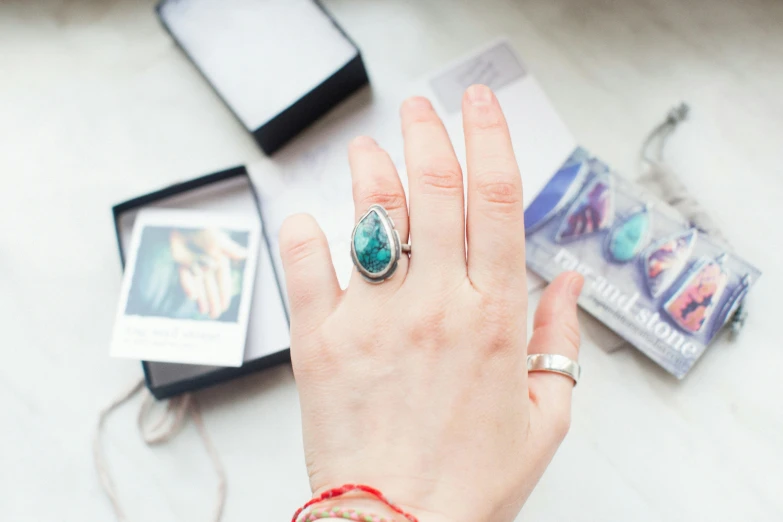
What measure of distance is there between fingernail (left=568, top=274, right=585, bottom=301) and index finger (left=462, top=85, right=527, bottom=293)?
0.13m

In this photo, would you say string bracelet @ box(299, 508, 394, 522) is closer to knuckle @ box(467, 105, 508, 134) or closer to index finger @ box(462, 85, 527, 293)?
index finger @ box(462, 85, 527, 293)

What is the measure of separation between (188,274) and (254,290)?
0.28ft

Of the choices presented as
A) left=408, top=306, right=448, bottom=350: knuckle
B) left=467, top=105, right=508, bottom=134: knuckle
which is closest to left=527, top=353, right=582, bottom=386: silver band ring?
left=408, top=306, right=448, bottom=350: knuckle

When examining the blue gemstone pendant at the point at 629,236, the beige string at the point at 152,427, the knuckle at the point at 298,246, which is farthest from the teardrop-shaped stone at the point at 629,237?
the beige string at the point at 152,427

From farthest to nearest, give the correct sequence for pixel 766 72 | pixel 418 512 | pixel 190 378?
pixel 766 72 < pixel 190 378 < pixel 418 512

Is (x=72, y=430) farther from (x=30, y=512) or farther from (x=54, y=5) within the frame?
(x=54, y=5)

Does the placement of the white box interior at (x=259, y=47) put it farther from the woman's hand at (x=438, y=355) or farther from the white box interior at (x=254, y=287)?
the woman's hand at (x=438, y=355)

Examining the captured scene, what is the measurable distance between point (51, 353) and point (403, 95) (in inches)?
22.6

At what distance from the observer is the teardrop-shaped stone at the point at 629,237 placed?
0.72 metres

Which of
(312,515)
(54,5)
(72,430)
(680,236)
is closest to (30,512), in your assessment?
(72,430)

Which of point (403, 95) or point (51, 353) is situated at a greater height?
point (403, 95)

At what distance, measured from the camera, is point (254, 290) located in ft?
2.40

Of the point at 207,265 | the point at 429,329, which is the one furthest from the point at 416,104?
the point at 207,265

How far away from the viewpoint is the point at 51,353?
75 centimetres
